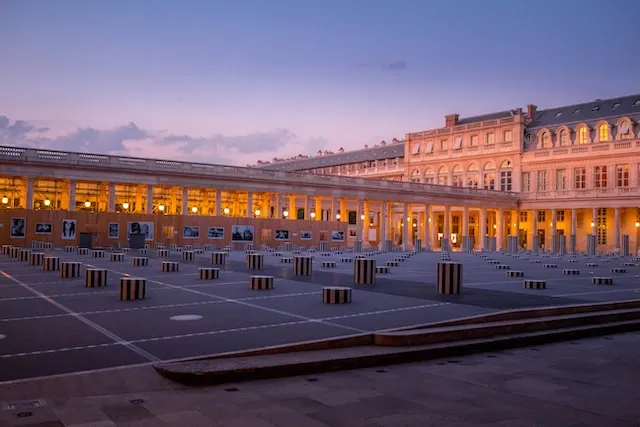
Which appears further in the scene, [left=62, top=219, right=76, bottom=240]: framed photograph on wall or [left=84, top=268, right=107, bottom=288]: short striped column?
[left=62, top=219, right=76, bottom=240]: framed photograph on wall

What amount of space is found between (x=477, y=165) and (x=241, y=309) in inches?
3046

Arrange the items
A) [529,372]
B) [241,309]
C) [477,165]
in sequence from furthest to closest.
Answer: [477,165], [241,309], [529,372]

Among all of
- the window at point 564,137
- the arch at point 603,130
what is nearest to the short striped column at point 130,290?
the arch at point 603,130

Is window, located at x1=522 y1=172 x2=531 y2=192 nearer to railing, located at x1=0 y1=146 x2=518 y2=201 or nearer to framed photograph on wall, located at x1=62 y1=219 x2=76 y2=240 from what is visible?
railing, located at x1=0 y1=146 x2=518 y2=201

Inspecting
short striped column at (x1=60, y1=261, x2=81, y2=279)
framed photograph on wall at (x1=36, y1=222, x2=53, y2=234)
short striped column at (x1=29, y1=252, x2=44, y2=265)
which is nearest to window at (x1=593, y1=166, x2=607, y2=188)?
framed photograph on wall at (x1=36, y1=222, x2=53, y2=234)

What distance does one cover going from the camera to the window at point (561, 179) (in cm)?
7775

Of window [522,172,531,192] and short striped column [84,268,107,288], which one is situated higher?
window [522,172,531,192]

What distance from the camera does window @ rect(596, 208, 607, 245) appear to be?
75312mm

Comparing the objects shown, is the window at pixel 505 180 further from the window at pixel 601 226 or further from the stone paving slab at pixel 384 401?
the stone paving slab at pixel 384 401

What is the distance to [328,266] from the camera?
99.0ft

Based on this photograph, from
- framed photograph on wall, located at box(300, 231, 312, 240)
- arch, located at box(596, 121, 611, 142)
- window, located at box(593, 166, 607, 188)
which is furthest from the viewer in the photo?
arch, located at box(596, 121, 611, 142)

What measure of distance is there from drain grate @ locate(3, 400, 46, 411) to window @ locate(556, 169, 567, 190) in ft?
258

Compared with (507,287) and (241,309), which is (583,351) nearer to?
(241,309)

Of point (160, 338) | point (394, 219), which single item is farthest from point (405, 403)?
point (394, 219)
